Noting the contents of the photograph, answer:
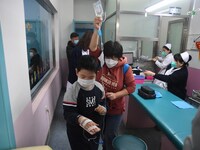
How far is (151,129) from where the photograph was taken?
261 cm

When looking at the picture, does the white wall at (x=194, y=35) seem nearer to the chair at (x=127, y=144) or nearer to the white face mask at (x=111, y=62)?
the chair at (x=127, y=144)

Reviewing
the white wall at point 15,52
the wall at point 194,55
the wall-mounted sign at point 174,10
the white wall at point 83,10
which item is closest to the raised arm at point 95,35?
the white wall at point 15,52

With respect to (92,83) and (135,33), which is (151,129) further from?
(135,33)

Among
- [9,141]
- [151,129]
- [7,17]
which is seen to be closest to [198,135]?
[9,141]

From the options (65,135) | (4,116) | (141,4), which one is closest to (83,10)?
(141,4)

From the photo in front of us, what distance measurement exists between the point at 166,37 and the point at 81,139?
4.03 m

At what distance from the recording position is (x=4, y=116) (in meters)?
1.02

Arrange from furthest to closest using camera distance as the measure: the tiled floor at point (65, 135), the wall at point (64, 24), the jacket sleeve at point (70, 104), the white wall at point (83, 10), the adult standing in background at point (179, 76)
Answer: the white wall at point (83, 10) → the wall at point (64, 24) → the adult standing in background at point (179, 76) → the tiled floor at point (65, 135) → the jacket sleeve at point (70, 104)

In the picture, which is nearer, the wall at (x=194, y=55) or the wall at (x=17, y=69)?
the wall at (x=17, y=69)

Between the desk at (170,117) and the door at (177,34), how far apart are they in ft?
8.16

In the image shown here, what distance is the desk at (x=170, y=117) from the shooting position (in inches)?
47.2

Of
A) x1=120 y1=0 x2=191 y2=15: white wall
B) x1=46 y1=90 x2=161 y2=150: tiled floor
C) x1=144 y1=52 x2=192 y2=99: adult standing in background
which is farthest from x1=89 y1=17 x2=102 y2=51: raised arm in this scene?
x1=120 y1=0 x2=191 y2=15: white wall

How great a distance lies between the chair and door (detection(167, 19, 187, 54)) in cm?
309

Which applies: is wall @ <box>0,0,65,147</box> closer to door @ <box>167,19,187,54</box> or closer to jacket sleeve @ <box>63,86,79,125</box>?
jacket sleeve @ <box>63,86,79,125</box>
